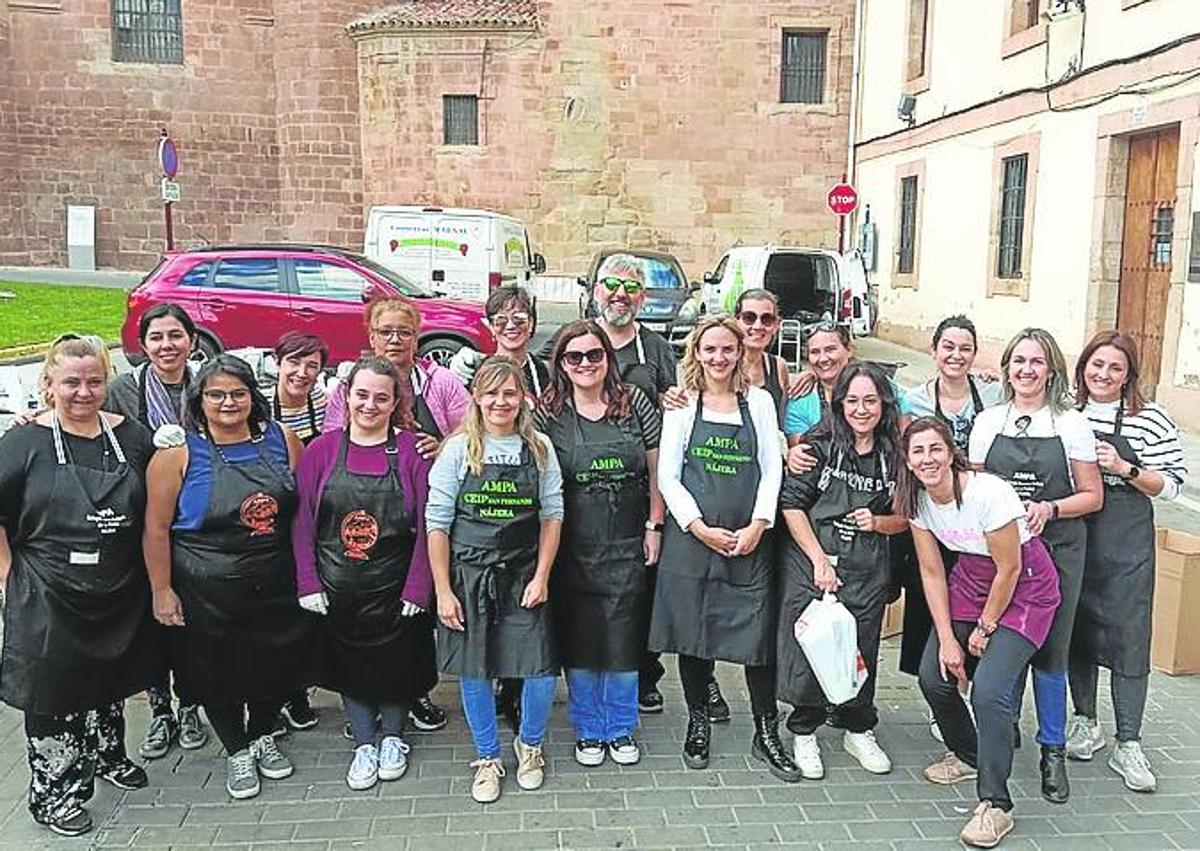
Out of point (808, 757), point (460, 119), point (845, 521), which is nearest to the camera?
point (845, 521)

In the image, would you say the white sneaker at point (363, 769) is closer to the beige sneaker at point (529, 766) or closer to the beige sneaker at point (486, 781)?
the beige sneaker at point (486, 781)

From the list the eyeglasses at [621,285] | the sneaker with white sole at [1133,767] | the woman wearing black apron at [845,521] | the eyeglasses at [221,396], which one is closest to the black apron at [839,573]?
the woman wearing black apron at [845,521]

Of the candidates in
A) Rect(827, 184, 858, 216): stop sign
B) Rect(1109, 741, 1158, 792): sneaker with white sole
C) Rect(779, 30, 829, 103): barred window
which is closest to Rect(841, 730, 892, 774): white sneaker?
Rect(1109, 741, 1158, 792): sneaker with white sole

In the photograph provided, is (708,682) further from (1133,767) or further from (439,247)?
(439,247)

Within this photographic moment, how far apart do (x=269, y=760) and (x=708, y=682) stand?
1723mm

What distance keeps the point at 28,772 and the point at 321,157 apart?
2286 centimetres

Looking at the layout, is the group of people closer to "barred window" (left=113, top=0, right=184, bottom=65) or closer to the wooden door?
the wooden door

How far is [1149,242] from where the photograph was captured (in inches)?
473

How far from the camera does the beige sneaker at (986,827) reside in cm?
351

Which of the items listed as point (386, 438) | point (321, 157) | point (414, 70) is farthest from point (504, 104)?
point (386, 438)

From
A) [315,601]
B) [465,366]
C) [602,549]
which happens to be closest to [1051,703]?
[602,549]

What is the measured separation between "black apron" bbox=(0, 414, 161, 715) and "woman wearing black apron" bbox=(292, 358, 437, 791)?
59cm

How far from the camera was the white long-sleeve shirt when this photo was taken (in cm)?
388

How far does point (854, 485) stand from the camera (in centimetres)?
382
